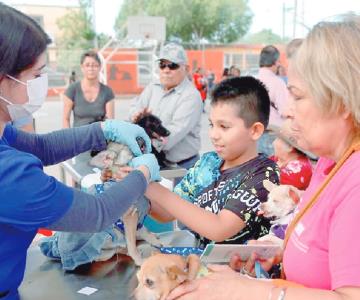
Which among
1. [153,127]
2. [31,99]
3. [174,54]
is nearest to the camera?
[31,99]

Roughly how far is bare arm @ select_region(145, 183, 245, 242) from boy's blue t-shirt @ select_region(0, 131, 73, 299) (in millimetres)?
434

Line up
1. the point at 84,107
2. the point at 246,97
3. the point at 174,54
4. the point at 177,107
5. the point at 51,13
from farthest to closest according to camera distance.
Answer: the point at 51,13
the point at 84,107
the point at 174,54
the point at 177,107
the point at 246,97

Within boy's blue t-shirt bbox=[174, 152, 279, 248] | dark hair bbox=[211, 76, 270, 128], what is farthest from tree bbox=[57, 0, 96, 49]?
boy's blue t-shirt bbox=[174, 152, 279, 248]

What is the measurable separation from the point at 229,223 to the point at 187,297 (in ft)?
1.48

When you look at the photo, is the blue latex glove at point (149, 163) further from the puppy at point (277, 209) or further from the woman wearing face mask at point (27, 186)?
the puppy at point (277, 209)

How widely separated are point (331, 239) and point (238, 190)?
2.20 feet

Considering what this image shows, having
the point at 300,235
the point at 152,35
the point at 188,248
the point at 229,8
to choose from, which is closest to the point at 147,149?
the point at 188,248

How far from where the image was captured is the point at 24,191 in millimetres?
995

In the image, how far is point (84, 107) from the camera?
180 inches

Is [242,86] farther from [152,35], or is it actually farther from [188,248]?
[152,35]

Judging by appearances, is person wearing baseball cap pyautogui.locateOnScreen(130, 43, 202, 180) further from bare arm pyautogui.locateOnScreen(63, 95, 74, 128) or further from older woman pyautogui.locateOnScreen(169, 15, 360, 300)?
older woman pyautogui.locateOnScreen(169, 15, 360, 300)

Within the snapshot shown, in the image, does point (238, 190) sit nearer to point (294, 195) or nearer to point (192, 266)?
point (294, 195)

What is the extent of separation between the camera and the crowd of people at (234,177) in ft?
3.00

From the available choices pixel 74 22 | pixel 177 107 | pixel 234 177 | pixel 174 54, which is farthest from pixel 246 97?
pixel 74 22
